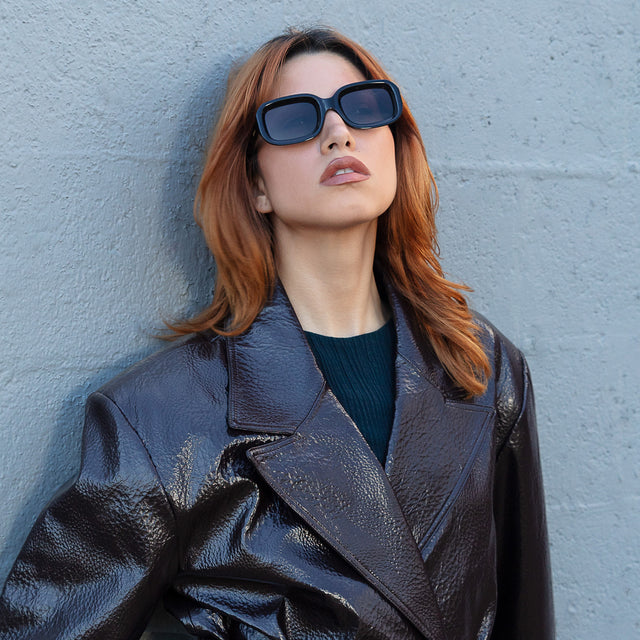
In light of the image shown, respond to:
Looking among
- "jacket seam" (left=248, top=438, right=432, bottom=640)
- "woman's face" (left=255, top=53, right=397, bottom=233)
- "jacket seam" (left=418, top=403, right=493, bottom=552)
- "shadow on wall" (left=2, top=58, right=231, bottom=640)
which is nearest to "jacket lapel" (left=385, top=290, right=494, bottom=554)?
"jacket seam" (left=418, top=403, right=493, bottom=552)

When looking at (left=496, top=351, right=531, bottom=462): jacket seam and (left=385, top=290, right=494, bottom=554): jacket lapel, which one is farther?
(left=496, top=351, right=531, bottom=462): jacket seam

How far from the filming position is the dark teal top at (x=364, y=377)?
5.61 feet

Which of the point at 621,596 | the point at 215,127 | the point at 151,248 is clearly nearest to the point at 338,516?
the point at 151,248

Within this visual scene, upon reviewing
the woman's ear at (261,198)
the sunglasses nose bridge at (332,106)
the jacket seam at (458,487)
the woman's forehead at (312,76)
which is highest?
the woman's forehead at (312,76)

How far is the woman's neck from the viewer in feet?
5.93

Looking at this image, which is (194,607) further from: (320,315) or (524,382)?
(524,382)

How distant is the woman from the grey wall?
20cm

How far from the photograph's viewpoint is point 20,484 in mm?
1727

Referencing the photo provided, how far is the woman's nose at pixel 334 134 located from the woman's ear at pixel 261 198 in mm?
226

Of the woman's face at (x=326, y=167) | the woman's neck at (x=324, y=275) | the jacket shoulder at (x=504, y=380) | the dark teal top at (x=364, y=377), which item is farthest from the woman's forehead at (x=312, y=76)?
the jacket shoulder at (x=504, y=380)

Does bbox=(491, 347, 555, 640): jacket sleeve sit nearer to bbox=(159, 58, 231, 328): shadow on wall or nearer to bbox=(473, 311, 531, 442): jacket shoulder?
bbox=(473, 311, 531, 442): jacket shoulder

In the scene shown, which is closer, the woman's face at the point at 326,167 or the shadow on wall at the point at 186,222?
the woman's face at the point at 326,167

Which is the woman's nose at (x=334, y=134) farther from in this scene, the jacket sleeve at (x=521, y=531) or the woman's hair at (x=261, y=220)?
the jacket sleeve at (x=521, y=531)

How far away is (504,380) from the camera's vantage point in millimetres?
1930
